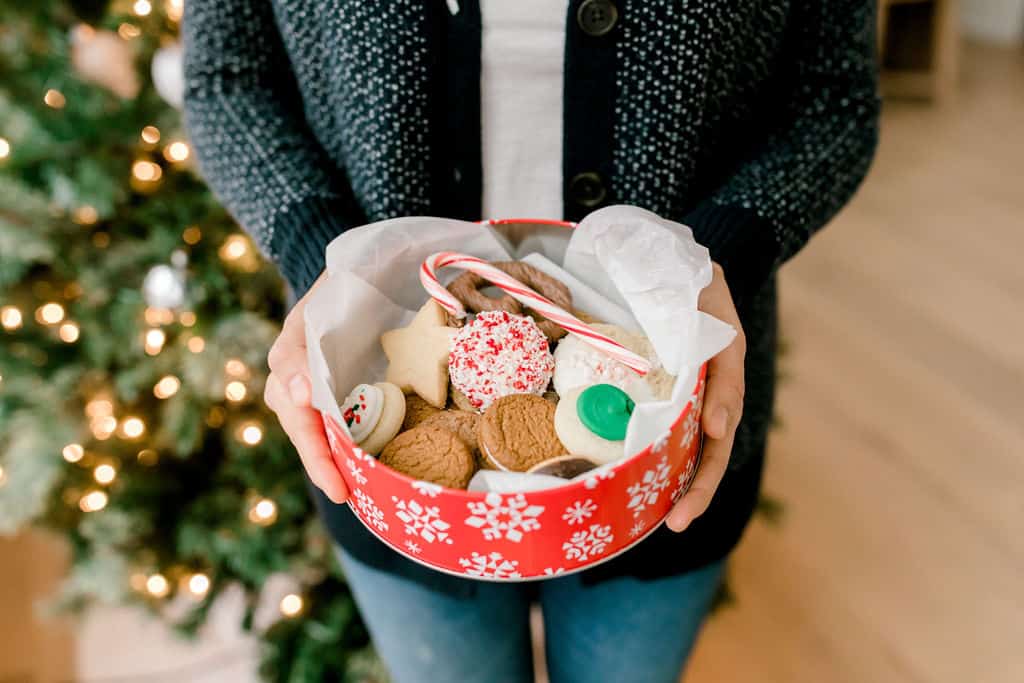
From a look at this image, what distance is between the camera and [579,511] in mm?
421

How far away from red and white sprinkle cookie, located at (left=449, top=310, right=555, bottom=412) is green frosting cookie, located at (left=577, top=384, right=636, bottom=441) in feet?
0.17

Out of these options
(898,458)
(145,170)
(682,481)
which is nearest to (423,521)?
(682,481)

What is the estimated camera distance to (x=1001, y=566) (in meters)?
1.36

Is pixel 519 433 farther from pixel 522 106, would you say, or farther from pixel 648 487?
pixel 522 106

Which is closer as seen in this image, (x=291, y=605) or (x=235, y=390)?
(x=235, y=390)

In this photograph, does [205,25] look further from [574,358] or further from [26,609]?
[26,609]

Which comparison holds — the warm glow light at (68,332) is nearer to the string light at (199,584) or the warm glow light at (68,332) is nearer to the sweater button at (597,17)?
the string light at (199,584)

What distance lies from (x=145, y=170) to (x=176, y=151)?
0.06 meters

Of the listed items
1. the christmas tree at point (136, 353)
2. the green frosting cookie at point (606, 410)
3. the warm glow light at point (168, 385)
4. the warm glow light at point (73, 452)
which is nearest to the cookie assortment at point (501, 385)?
the green frosting cookie at point (606, 410)

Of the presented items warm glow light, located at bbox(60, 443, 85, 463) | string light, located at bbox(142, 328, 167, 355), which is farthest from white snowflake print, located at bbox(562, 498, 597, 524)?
warm glow light, located at bbox(60, 443, 85, 463)

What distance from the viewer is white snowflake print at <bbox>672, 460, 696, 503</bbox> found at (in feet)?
1.54

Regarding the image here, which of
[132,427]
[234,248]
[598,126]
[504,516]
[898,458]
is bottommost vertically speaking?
[898,458]

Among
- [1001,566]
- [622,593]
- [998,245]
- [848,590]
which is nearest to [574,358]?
[622,593]

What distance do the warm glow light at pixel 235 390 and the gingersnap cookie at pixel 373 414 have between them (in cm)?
62
